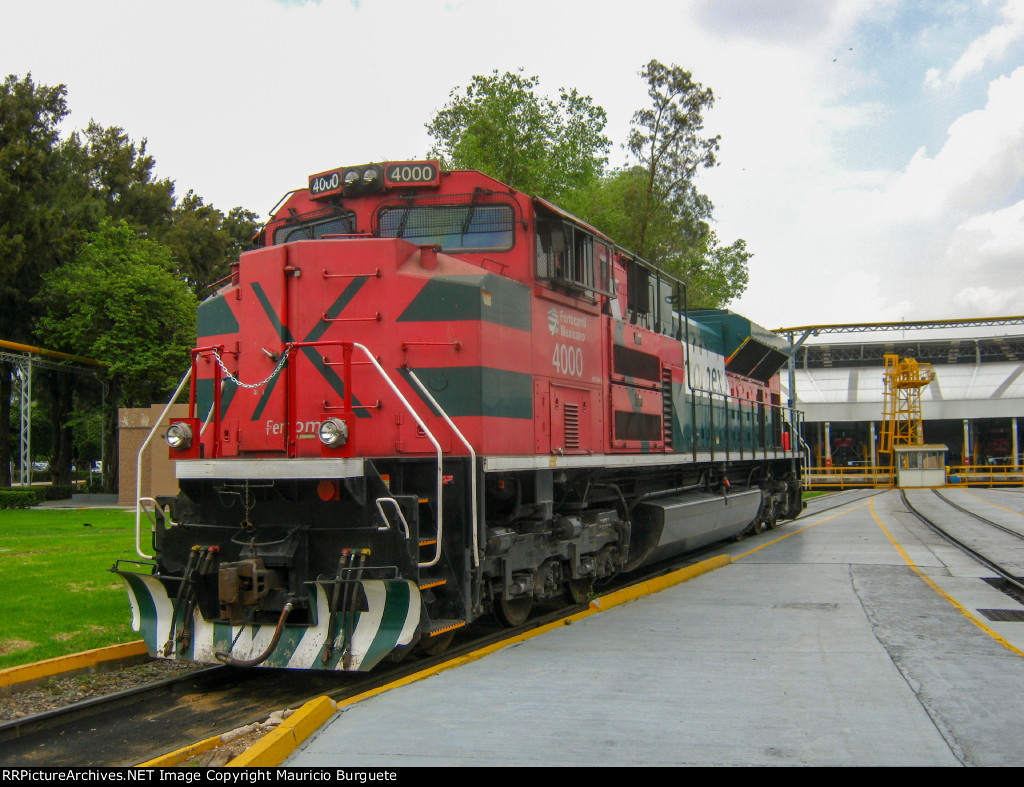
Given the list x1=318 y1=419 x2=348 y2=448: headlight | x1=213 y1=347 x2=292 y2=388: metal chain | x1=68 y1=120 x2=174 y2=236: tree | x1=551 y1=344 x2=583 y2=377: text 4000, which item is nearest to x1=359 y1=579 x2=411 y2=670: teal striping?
x1=318 y1=419 x2=348 y2=448: headlight

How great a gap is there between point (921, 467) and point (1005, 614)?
3835cm

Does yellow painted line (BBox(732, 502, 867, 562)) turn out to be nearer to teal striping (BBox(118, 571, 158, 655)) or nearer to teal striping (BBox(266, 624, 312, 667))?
teal striping (BBox(266, 624, 312, 667))

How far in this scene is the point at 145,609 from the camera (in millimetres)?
5996

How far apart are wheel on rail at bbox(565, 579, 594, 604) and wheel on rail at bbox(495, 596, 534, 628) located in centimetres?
67

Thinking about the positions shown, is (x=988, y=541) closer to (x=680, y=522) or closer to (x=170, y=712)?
(x=680, y=522)

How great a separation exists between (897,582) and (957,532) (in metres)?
8.41

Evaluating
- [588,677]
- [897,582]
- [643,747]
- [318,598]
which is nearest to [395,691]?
[318,598]

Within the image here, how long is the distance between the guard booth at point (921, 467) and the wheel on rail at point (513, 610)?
40.2 metres

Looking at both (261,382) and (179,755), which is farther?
(261,382)

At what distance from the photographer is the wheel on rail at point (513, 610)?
7.18 metres

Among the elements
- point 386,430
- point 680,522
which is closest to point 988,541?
point 680,522

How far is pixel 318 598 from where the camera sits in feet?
17.8

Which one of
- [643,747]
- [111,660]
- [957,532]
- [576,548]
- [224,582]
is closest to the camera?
[643,747]

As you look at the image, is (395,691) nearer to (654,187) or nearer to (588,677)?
(588,677)
